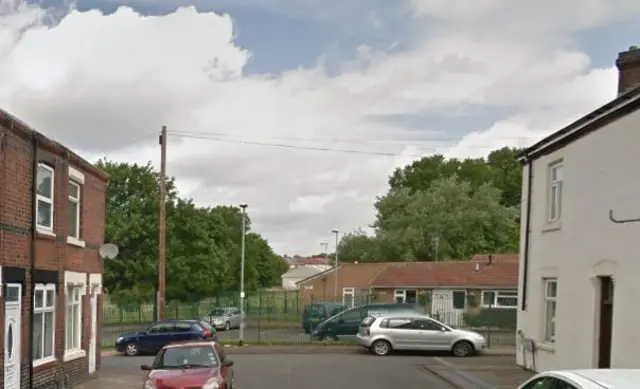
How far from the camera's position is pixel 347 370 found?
2172 cm

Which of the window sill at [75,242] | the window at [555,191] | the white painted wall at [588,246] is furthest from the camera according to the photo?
the window at [555,191]

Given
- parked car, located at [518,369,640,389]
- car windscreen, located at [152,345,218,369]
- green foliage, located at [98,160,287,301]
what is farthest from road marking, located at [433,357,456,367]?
green foliage, located at [98,160,287,301]

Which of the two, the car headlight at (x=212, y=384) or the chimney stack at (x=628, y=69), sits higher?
the chimney stack at (x=628, y=69)

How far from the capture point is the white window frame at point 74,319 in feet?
56.9

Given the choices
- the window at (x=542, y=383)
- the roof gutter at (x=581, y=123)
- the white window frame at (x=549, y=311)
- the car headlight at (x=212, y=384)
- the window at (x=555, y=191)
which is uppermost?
the roof gutter at (x=581, y=123)

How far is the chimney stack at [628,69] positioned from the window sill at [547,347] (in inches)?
243

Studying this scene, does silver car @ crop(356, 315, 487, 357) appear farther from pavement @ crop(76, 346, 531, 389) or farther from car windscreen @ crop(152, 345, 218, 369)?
car windscreen @ crop(152, 345, 218, 369)

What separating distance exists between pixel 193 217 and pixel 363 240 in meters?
25.1

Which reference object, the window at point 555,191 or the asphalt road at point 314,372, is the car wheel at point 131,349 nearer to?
the asphalt road at point 314,372

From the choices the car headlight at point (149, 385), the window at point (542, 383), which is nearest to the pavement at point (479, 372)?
the car headlight at point (149, 385)

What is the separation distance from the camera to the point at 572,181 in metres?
16.8

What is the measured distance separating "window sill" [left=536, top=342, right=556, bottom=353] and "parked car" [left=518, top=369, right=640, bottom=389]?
1138 cm

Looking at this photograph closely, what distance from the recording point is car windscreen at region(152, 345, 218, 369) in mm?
13830

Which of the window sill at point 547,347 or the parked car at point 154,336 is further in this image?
the parked car at point 154,336
